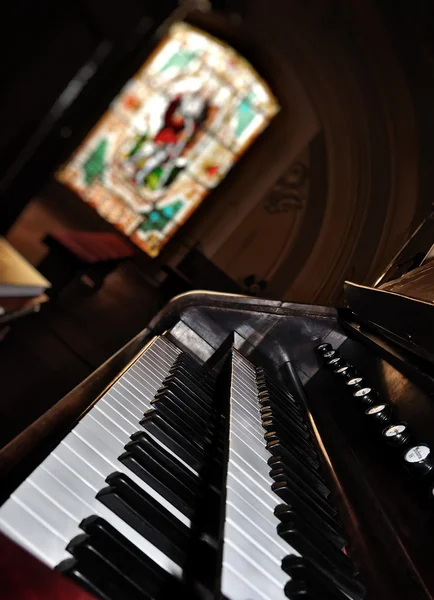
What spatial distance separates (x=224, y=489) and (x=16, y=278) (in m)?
2.34

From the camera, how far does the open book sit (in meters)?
2.93

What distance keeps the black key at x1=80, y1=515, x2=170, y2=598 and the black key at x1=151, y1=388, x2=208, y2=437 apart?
0.62m

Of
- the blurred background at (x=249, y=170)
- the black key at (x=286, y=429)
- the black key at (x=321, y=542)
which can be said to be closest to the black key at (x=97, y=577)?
the black key at (x=321, y=542)

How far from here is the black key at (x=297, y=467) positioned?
149 cm

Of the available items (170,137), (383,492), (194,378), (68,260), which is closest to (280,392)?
(194,378)

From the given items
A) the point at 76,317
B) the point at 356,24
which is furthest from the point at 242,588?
the point at 356,24

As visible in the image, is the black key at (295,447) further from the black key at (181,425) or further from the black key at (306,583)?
the black key at (306,583)

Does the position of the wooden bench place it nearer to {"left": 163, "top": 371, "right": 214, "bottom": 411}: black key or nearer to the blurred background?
the blurred background

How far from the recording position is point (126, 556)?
1.03 m

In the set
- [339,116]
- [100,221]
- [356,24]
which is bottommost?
[100,221]

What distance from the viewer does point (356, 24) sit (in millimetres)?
6965

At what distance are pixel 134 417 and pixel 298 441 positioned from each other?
23.7 inches

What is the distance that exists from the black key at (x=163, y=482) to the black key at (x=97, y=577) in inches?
11.6

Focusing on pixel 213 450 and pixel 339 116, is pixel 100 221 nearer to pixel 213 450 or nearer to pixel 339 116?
pixel 339 116
